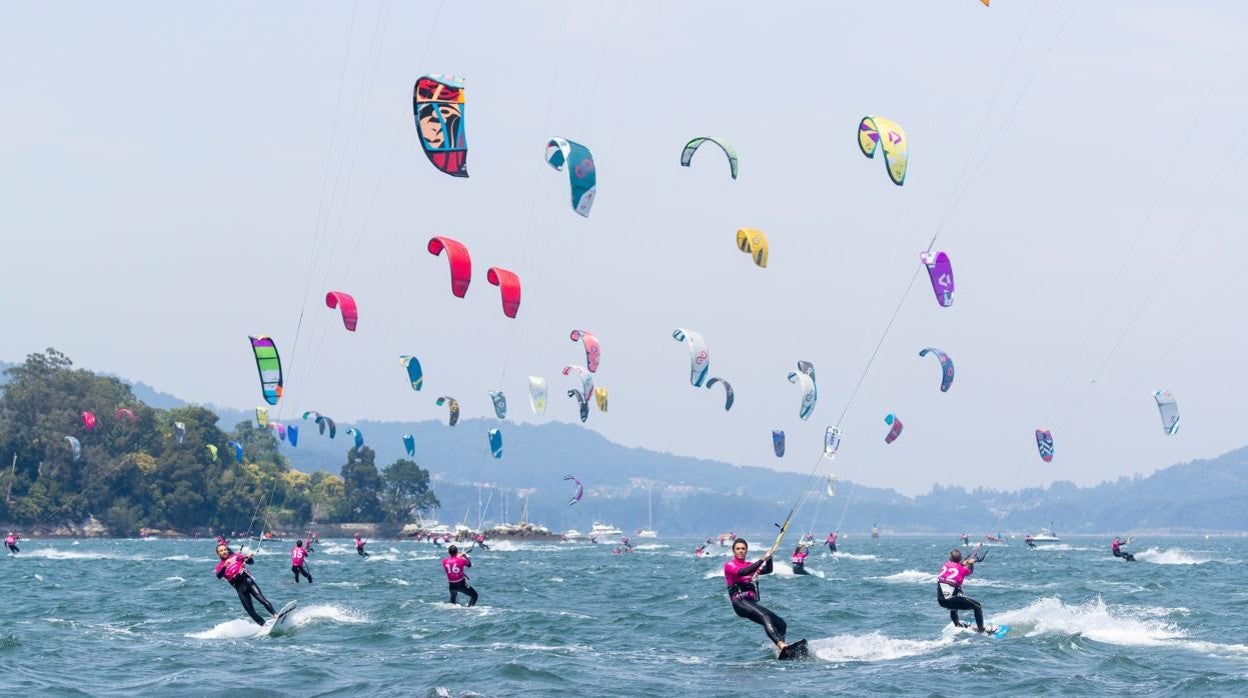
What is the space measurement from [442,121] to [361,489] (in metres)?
115

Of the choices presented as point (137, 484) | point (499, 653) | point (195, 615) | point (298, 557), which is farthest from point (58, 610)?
point (137, 484)

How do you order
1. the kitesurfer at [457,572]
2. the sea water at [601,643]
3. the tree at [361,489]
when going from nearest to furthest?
the sea water at [601,643] < the kitesurfer at [457,572] < the tree at [361,489]

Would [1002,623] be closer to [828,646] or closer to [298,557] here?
[828,646]

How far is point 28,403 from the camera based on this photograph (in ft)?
358

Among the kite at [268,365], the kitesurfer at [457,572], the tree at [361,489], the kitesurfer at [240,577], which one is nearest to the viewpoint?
the kitesurfer at [240,577]

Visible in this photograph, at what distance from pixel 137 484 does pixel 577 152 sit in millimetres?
91169

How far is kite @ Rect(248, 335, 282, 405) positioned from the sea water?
165 inches

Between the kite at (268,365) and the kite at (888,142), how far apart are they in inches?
493

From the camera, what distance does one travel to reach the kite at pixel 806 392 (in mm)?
47156

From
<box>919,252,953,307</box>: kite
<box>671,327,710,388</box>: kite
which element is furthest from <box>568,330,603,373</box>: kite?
<box>919,252,953,307</box>: kite

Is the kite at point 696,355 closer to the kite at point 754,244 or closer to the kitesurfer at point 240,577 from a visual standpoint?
the kite at point 754,244

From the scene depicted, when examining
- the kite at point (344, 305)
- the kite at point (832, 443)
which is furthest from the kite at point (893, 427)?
the kite at point (344, 305)

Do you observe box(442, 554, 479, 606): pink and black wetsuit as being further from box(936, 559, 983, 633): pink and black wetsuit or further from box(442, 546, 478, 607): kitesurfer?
box(936, 559, 983, 633): pink and black wetsuit

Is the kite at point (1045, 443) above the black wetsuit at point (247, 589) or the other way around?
above
